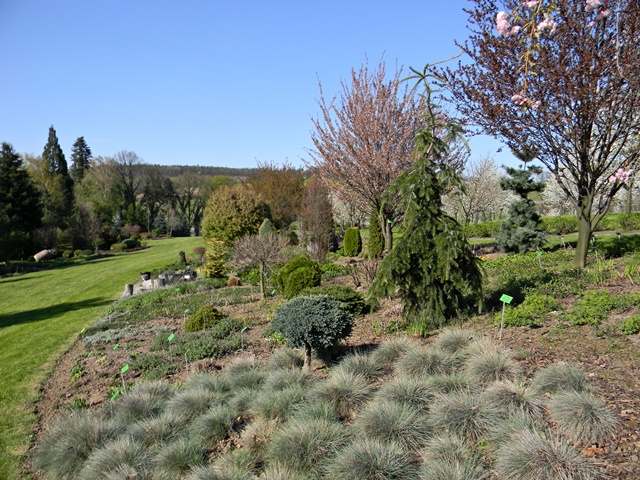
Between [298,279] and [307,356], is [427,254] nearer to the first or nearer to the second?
[307,356]

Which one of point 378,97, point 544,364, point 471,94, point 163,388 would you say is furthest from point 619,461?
point 378,97

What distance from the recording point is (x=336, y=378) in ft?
16.9

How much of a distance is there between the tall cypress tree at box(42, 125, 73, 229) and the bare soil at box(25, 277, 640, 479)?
97.9 feet

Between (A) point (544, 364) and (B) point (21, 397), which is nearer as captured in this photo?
(A) point (544, 364)

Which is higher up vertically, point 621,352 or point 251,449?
point 621,352

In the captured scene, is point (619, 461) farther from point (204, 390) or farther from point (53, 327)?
point (53, 327)

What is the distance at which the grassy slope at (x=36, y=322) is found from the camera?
6.35m

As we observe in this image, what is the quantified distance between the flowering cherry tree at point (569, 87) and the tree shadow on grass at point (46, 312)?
13381mm

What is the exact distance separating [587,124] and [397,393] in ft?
22.5

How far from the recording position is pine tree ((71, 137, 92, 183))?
62.0 metres

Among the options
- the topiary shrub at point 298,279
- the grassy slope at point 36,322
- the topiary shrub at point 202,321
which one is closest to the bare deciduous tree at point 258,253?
the topiary shrub at point 298,279

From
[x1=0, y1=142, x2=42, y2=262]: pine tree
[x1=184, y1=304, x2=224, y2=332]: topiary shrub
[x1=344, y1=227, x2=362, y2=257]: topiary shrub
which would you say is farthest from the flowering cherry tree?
[x1=0, y1=142, x2=42, y2=262]: pine tree

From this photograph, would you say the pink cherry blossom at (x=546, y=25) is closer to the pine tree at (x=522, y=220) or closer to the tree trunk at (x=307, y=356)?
the tree trunk at (x=307, y=356)

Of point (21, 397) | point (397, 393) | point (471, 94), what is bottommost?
point (21, 397)
